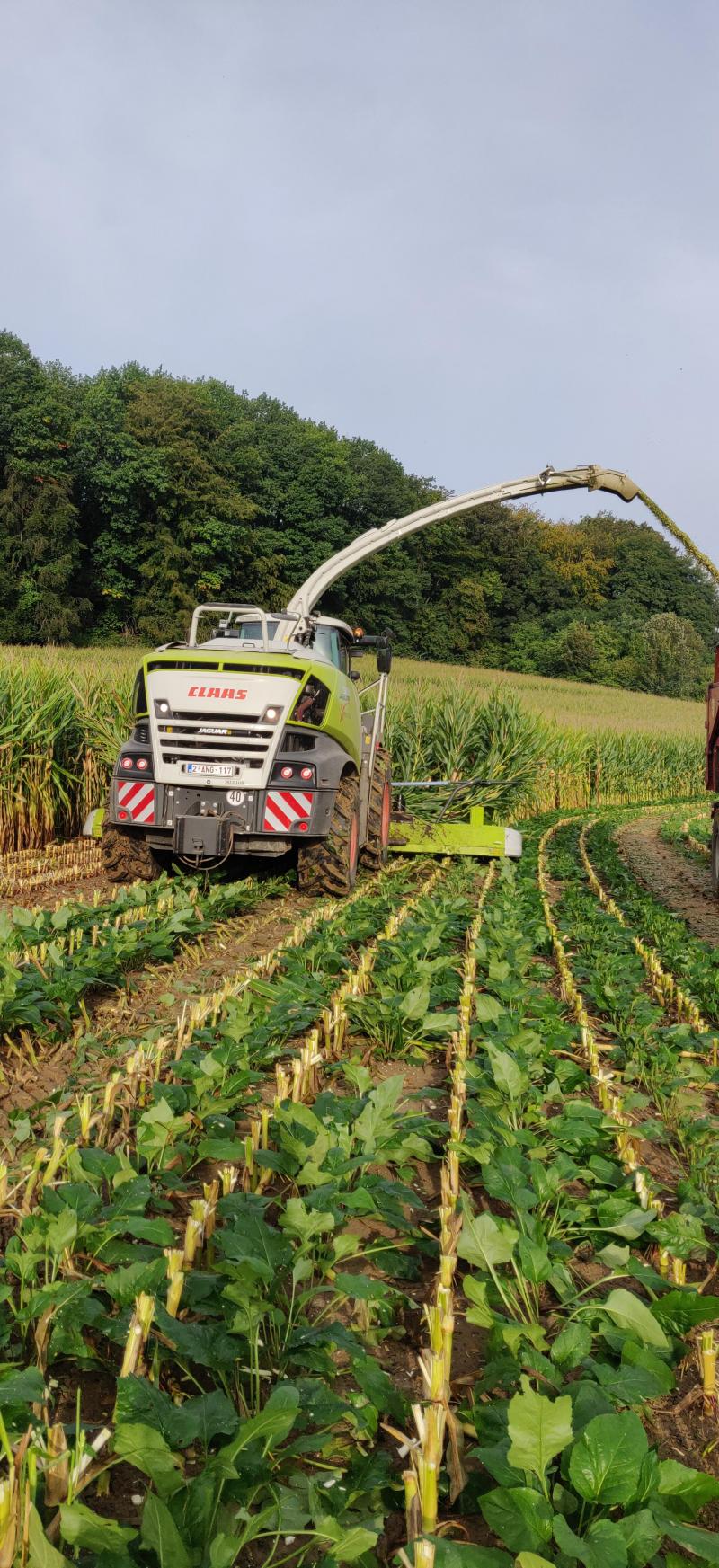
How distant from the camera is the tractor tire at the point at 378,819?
9.23 meters

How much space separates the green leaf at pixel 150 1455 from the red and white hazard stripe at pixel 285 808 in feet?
18.1

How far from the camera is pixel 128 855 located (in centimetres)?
767

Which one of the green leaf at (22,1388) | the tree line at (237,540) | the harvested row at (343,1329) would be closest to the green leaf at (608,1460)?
the harvested row at (343,1329)

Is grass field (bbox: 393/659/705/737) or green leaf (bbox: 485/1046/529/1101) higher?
grass field (bbox: 393/659/705/737)

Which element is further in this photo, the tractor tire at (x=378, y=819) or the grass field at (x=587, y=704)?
the grass field at (x=587, y=704)

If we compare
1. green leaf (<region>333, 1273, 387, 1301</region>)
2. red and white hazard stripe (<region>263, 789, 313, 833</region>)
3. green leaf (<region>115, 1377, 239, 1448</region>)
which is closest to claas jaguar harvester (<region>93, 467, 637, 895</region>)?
red and white hazard stripe (<region>263, 789, 313, 833</region>)

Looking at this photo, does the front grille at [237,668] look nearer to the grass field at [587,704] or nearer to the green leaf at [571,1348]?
the green leaf at [571,1348]

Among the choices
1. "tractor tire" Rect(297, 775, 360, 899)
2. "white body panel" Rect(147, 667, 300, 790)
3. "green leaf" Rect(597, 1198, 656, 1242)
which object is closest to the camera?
"green leaf" Rect(597, 1198, 656, 1242)

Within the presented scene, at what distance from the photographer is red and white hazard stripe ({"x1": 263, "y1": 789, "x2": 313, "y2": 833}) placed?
7.04 metres

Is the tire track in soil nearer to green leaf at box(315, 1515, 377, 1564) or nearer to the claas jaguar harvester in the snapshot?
the claas jaguar harvester

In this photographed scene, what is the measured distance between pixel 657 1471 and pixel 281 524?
50.9m

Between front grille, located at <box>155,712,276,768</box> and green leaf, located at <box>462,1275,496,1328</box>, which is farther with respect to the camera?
front grille, located at <box>155,712,276,768</box>

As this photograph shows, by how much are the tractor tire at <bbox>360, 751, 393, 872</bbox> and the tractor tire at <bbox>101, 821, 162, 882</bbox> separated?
2204 mm

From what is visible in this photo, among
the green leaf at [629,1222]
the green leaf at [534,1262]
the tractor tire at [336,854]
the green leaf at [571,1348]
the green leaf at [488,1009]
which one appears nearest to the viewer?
the green leaf at [571,1348]
